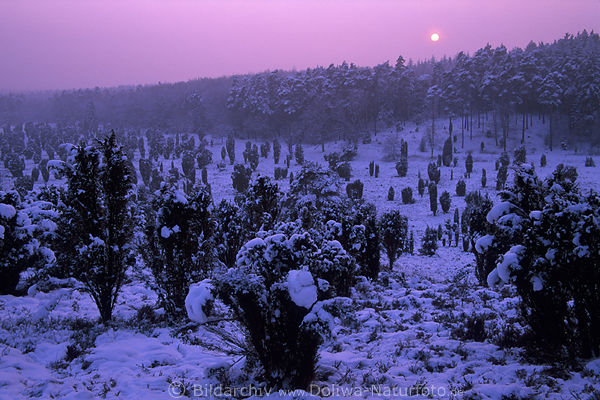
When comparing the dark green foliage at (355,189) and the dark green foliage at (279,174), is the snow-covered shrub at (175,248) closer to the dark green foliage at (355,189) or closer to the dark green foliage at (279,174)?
the dark green foliage at (355,189)

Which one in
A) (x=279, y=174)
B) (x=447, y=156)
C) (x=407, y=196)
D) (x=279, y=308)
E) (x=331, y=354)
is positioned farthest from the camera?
(x=447, y=156)

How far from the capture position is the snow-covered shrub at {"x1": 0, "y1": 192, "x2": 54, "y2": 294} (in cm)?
1005

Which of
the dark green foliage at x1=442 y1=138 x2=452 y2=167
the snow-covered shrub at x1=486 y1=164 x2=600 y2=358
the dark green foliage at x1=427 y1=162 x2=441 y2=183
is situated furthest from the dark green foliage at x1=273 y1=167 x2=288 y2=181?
the snow-covered shrub at x1=486 y1=164 x2=600 y2=358

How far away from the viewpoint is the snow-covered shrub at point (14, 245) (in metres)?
10.1

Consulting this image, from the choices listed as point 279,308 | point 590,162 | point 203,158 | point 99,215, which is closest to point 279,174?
point 203,158

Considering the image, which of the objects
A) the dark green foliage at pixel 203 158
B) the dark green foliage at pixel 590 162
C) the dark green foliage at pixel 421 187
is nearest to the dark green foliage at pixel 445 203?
the dark green foliage at pixel 421 187

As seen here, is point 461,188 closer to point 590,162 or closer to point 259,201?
point 590,162

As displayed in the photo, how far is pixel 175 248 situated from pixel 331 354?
4.57m

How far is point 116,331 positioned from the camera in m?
7.68

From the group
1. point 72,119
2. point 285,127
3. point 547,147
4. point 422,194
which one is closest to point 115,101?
point 72,119

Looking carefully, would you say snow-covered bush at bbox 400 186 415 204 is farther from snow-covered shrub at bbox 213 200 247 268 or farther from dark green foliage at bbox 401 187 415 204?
snow-covered shrub at bbox 213 200 247 268

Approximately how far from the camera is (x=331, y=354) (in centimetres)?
651

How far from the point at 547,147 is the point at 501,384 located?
64.6 meters

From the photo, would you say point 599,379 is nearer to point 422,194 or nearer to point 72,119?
point 422,194
